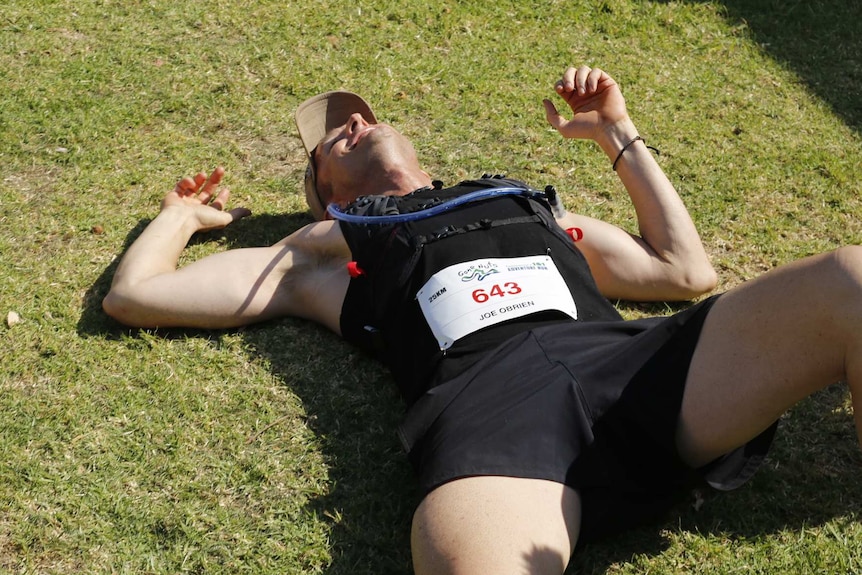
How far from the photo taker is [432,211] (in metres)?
3.38

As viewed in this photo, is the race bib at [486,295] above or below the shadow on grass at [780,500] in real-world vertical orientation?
above

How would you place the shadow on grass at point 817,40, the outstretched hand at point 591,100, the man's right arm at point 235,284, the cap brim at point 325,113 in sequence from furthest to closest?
the shadow on grass at point 817,40
the cap brim at point 325,113
the outstretched hand at point 591,100
the man's right arm at point 235,284

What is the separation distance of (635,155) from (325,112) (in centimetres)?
157

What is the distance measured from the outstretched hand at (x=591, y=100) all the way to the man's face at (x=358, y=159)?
30.4 inches

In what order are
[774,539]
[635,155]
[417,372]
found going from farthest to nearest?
1. [635,155]
2. [417,372]
3. [774,539]

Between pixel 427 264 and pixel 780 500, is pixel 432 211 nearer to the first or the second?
pixel 427 264

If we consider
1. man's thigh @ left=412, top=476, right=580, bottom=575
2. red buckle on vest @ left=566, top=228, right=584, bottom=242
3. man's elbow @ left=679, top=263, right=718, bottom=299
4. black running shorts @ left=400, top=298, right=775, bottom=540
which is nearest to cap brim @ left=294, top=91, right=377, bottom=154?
red buckle on vest @ left=566, top=228, right=584, bottom=242

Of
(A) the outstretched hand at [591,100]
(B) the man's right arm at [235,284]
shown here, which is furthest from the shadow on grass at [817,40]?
(B) the man's right arm at [235,284]

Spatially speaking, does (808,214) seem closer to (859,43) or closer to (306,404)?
(859,43)

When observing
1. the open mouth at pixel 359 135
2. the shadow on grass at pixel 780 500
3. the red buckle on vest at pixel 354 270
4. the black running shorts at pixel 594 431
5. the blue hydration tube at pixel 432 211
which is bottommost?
the shadow on grass at pixel 780 500

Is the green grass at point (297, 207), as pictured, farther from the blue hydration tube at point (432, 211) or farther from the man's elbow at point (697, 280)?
the blue hydration tube at point (432, 211)

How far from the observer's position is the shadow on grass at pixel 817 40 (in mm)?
5637

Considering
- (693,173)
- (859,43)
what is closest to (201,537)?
(693,173)

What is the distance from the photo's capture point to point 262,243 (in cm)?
430
